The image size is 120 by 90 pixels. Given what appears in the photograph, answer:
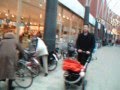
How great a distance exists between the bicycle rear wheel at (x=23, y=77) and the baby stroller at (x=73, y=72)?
3.16ft

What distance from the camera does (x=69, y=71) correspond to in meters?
8.03

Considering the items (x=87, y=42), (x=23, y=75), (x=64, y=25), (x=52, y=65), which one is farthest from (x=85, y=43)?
(x=64, y=25)

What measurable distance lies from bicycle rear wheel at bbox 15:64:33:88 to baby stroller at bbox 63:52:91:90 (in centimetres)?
96

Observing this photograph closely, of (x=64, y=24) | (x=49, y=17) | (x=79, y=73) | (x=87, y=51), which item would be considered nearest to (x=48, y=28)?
(x=49, y=17)

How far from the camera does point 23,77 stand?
8.02 meters

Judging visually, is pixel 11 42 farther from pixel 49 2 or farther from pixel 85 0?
pixel 85 0

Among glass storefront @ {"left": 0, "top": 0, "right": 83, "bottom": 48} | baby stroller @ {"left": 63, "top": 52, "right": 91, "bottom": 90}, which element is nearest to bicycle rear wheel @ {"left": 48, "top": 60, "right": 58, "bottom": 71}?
glass storefront @ {"left": 0, "top": 0, "right": 83, "bottom": 48}

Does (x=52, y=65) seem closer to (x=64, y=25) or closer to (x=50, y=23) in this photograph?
(x=50, y=23)

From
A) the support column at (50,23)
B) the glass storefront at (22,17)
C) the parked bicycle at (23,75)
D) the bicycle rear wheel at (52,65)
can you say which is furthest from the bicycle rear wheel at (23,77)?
the support column at (50,23)

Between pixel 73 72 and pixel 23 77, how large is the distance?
1280mm

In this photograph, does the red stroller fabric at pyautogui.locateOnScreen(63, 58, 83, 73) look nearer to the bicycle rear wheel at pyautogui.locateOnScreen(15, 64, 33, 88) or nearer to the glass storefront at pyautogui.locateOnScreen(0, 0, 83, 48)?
the bicycle rear wheel at pyautogui.locateOnScreen(15, 64, 33, 88)

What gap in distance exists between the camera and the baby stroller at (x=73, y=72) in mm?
7875

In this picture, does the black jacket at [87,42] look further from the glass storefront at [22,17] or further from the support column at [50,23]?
the glass storefront at [22,17]

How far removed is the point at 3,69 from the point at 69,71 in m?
1.81
